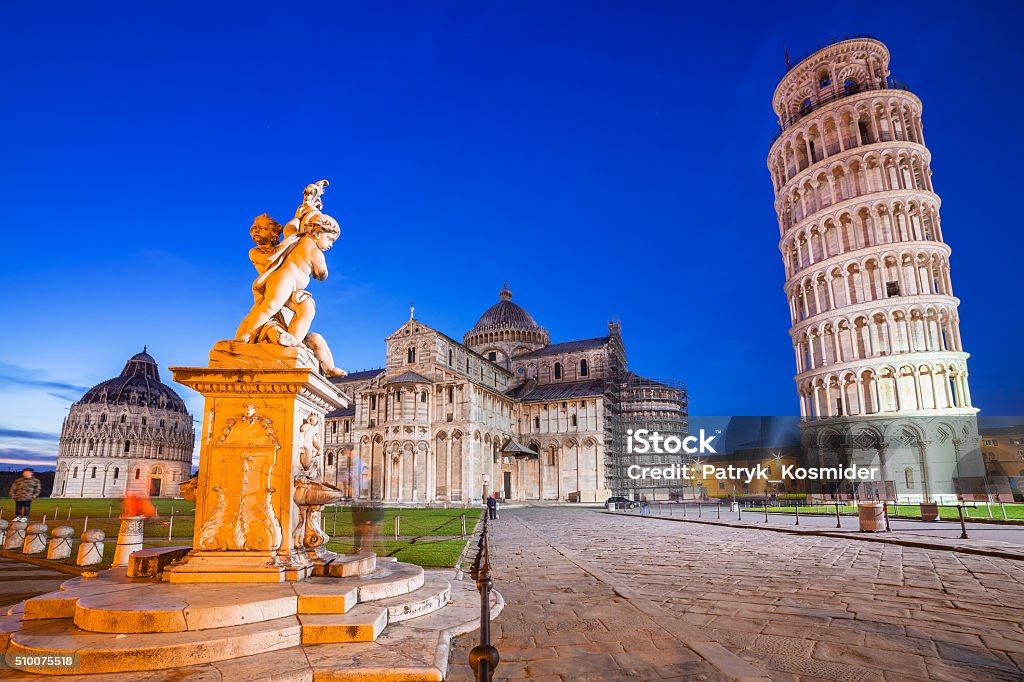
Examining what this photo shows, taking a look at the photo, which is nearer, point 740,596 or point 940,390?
point 740,596

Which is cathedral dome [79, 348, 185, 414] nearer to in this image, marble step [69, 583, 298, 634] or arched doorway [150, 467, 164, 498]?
arched doorway [150, 467, 164, 498]

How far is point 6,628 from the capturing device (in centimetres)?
381

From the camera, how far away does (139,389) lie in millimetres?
90562

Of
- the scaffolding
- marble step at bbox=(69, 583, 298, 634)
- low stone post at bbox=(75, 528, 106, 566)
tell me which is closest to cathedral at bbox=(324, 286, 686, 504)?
the scaffolding

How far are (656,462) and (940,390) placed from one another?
24.0 m

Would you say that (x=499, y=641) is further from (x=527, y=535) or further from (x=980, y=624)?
(x=527, y=535)

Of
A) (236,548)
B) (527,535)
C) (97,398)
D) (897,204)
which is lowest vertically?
(527,535)

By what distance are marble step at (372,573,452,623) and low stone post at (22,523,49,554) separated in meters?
10.4

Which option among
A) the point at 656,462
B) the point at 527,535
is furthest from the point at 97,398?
the point at 527,535

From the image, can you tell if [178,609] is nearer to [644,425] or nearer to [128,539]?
[128,539]

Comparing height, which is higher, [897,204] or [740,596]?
[897,204]

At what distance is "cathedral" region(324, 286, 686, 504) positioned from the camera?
140ft

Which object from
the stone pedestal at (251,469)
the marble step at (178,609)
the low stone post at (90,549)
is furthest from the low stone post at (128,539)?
the marble step at (178,609)

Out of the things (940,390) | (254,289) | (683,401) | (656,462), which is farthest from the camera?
(683,401)
